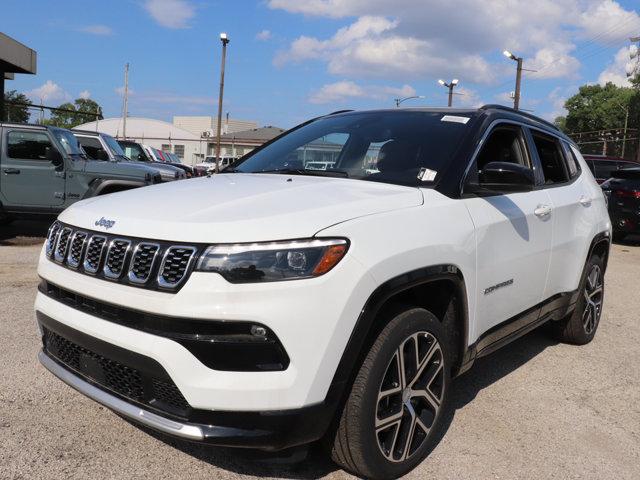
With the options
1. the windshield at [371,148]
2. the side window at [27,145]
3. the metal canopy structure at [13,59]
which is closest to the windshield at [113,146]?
the side window at [27,145]

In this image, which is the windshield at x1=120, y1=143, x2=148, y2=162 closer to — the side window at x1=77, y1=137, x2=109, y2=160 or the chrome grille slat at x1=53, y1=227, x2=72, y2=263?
the side window at x1=77, y1=137, x2=109, y2=160

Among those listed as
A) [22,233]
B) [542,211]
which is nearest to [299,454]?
[542,211]

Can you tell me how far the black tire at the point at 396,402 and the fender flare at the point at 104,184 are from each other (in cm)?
739

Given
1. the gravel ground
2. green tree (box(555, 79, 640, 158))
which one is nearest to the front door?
the gravel ground

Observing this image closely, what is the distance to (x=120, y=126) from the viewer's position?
79.6 m

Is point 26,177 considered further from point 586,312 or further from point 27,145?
point 586,312

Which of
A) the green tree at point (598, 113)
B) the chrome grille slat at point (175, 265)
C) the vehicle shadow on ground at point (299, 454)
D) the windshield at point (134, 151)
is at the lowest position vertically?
the vehicle shadow on ground at point (299, 454)

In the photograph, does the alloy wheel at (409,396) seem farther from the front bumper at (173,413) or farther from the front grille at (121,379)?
the front grille at (121,379)

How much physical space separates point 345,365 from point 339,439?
40 centimetres

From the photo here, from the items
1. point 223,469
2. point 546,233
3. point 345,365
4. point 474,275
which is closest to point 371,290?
point 345,365

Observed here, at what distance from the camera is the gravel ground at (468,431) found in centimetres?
276

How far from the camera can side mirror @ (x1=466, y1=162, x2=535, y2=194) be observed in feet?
10.3

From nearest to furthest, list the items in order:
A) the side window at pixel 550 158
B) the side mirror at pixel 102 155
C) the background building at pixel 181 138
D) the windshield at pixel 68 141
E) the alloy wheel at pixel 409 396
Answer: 1. the alloy wheel at pixel 409 396
2. the side window at pixel 550 158
3. the windshield at pixel 68 141
4. the side mirror at pixel 102 155
5. the background building at pixel 181 138

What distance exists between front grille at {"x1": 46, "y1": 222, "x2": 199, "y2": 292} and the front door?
1580mm
